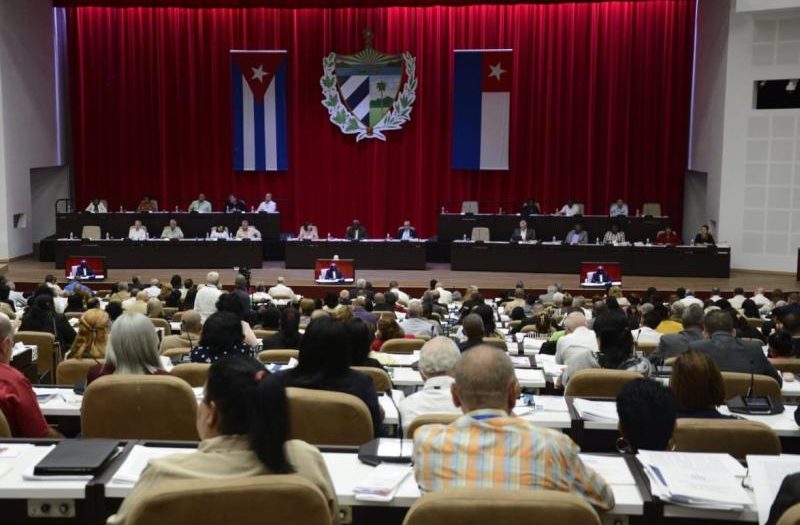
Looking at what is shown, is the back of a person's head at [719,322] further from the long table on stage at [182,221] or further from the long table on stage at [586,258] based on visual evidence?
the long table on stage at [182,221]

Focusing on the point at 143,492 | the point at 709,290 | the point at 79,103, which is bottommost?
the point at 709,290

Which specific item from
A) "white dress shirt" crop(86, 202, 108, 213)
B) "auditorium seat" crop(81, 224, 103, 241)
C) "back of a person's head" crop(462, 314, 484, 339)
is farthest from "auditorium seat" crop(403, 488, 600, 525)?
"white dress shirt" crop(86, 202, 108, 213)

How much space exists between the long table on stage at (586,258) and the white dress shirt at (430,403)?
42.7 ft

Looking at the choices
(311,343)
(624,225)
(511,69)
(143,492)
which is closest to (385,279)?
(624,225)

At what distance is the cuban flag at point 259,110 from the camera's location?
20.1m

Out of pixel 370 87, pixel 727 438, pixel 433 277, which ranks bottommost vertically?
pixel 433 277

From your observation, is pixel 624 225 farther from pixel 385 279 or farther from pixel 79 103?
pixel 79 103

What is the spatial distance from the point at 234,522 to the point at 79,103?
19.7 metres

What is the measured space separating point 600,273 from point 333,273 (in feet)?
14.5

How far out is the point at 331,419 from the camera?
3.81 metres

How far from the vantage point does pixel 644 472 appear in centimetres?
325

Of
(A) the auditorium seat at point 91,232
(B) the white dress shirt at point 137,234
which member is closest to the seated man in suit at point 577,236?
(B) the white dress shirt at point 137,234

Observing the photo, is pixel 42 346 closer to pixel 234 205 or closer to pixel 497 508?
pixel 497 508

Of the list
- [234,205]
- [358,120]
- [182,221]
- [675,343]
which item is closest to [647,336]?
[675,343]
